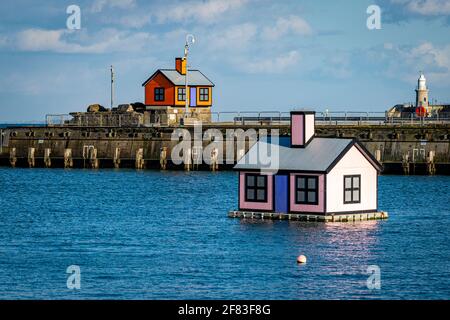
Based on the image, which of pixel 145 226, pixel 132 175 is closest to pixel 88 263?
pixel 145 226

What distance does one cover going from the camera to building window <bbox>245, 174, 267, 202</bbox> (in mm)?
64125

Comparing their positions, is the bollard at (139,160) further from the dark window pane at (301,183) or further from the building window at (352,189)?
the dark window pane at (301,183)

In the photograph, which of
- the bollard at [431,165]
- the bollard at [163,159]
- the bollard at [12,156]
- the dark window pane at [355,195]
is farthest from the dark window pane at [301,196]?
the bollard at [12,156]

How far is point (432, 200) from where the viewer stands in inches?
3329

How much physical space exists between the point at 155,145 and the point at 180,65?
17540mm

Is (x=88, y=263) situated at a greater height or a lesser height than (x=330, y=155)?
lesser

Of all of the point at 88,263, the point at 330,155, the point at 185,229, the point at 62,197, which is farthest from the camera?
the point at 62,197

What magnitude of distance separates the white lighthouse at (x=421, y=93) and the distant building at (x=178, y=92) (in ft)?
138

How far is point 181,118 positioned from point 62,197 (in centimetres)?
3463

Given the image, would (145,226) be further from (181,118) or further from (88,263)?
(181,118)

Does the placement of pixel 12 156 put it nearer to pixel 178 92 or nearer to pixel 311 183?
pixel 178 92

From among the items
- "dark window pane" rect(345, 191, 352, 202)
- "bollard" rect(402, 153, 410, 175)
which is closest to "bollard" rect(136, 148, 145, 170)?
"bollard" rect(402, 153, 410, 175)

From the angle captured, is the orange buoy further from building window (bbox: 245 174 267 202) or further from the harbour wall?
the harbour wall

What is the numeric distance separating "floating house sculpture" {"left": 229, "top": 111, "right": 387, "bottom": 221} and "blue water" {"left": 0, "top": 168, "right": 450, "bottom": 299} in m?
0.92
